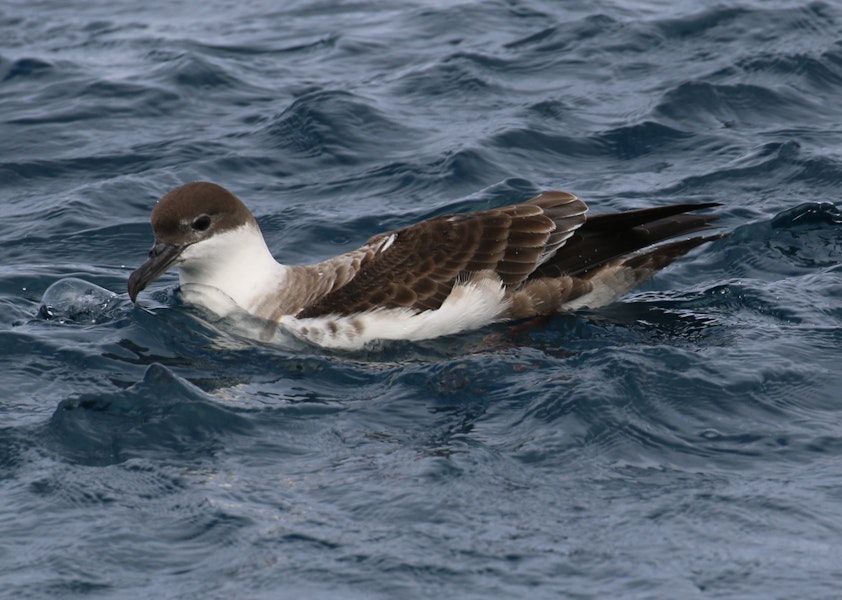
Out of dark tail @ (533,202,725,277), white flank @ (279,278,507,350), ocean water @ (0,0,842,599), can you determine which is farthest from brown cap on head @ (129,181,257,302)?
dark tail @ (533,202,725,277)

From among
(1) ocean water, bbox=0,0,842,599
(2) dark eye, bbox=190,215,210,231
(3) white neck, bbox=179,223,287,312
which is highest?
(2) dark eye, bbox=190,215,210,231

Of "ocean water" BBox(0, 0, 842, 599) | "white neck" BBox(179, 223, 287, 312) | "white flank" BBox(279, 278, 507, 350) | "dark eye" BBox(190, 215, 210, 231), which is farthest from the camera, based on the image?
"white neck" BBox(179, 223, 287, 312)

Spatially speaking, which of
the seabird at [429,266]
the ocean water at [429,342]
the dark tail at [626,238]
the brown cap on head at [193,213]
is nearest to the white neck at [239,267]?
the seabird at [429,266]

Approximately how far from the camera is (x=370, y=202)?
458 inches

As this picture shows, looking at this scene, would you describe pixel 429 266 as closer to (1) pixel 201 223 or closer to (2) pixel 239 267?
(2) pixel 239 267

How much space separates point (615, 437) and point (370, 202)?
5.12 meters

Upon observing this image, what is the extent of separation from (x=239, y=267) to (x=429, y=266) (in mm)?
1313

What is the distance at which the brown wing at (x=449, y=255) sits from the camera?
845 centimetres

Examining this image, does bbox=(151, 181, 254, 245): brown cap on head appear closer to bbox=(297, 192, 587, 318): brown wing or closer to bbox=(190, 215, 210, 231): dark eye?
bbox=(190, 215, 210, 231): dark eye

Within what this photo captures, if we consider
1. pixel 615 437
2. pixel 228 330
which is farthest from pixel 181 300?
pixel 615 437

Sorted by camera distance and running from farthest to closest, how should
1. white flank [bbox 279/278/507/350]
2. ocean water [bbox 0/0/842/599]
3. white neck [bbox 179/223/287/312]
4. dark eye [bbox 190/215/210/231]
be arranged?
white neck [bbox 179/223/287/312], dark eye [bbox 190/215/210/231], white flank [bbox 279/278/507/350], ocean water [bbox 0/0/842/599]

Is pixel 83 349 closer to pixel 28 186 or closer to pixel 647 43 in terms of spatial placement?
pixel 28 186

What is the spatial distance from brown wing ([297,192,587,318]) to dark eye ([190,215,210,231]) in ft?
2.82

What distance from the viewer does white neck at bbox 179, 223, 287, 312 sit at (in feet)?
28.7
